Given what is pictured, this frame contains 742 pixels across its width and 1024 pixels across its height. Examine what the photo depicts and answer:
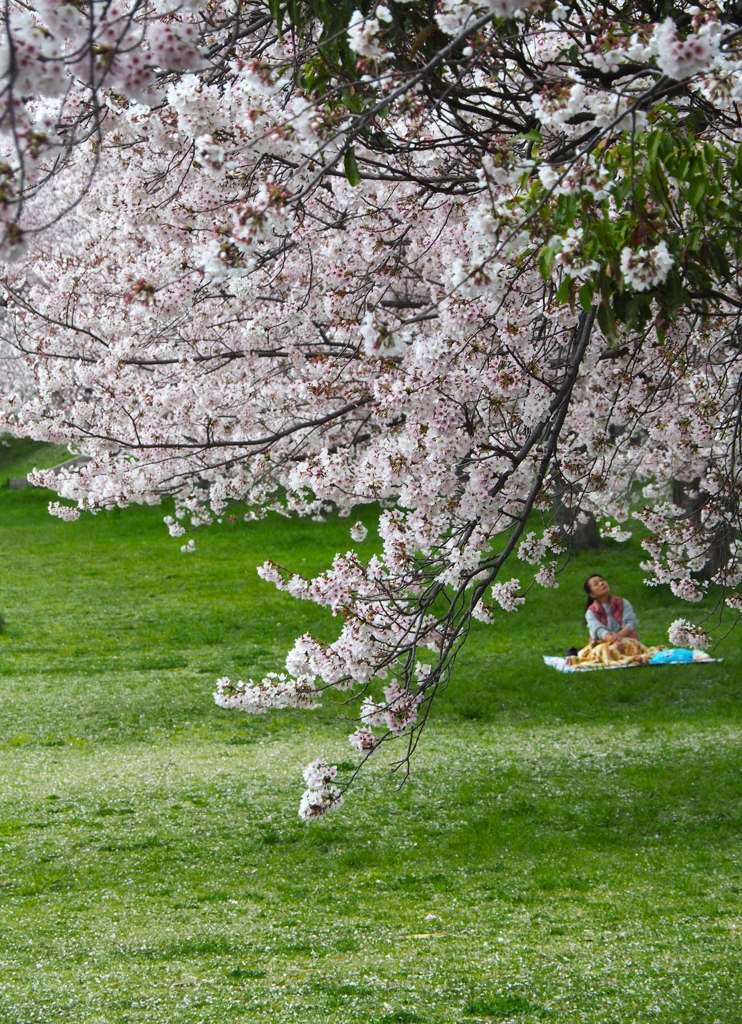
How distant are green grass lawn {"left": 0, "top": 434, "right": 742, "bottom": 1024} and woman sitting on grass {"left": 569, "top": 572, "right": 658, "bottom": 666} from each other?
29 centimetres

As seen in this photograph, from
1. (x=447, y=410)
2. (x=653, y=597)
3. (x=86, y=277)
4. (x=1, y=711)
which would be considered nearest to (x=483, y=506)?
(x=447, y=410)

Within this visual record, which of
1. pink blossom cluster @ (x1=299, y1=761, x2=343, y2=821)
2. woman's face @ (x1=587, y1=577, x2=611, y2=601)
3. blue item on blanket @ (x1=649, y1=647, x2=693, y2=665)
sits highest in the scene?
woman's face @ (x1=587, y1=577, x2=611, y2=601)

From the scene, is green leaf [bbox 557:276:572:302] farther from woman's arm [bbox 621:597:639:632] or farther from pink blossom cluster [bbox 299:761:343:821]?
woman's arm [bbox 621:597:639:632]

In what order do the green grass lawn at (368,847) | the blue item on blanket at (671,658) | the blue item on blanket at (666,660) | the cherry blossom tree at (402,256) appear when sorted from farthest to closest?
the blue item on blanket at (671,658), the blue item on blanket at (666,660), the green grass lawn at (368,847), the cherry blossom tree at (402,256)

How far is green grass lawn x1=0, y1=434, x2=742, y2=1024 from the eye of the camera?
5.57m

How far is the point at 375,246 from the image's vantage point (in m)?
6.21

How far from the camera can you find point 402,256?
21.1ft

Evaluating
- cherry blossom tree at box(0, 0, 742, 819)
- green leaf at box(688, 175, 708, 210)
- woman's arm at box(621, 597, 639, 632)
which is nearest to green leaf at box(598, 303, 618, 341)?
cherry blossom tree at box(0, 0, 742, 819)

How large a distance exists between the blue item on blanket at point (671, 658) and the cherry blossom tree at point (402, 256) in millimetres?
3815

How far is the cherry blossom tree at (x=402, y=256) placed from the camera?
3.62 metres

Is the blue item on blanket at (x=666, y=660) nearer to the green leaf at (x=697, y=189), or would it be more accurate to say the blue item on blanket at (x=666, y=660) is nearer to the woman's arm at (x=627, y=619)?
the woman's arm at (x=627, y=619)

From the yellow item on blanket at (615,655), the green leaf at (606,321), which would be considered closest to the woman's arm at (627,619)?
the yellow item on blanket at (615,655)

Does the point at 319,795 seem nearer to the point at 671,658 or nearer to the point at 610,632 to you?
the point at 610,632

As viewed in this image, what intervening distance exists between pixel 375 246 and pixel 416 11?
1655 mm
